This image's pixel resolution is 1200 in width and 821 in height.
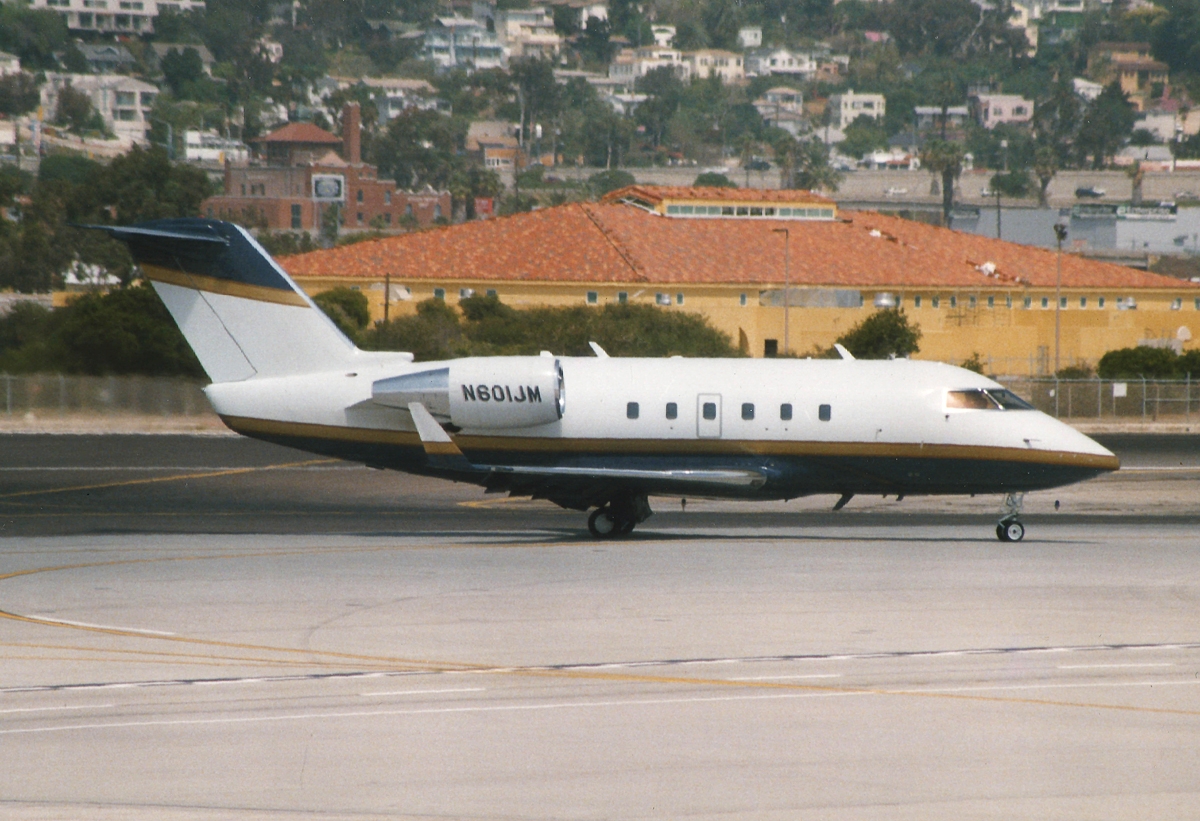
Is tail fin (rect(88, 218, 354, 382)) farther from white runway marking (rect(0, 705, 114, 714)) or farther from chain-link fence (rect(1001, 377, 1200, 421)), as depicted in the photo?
chain-link fence (rect(1001, 377, 1200, 421))

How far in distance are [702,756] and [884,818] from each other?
1.95 m

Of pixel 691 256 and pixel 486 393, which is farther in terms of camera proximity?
pixel 691 256

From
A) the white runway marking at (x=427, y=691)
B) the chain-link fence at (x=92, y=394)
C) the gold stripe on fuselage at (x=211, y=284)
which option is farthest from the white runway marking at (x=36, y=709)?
the chain-link fence at (x=92, y=394)

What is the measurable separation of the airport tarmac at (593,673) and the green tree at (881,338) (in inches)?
1675

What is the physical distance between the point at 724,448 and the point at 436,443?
498cm

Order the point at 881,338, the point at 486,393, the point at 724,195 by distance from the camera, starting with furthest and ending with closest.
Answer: the point at 724,195 → the point at 881,338 → the point at 486,393

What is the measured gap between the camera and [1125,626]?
19344 mm

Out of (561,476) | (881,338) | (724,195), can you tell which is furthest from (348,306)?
(561,476)

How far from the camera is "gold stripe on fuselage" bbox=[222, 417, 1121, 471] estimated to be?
27.6 meters

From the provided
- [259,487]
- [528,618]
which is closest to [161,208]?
[259,487]

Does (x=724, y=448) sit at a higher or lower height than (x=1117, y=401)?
higher

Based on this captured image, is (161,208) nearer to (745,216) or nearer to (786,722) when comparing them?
(745,216)

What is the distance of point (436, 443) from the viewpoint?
1059 inches

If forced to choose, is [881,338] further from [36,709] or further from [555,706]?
[36,709]
